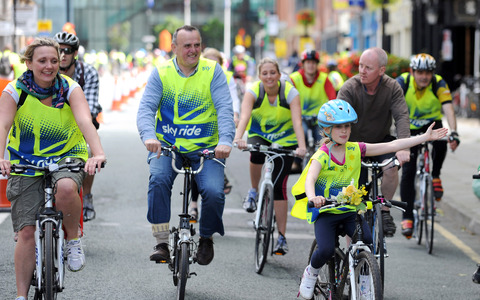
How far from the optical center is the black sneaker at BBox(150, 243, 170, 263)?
6.54m

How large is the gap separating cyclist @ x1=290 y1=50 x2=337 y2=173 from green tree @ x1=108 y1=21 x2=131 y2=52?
8651cm

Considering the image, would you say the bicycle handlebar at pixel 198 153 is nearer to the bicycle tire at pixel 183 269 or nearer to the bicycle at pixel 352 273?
the bicycle tire at pixel 183 269

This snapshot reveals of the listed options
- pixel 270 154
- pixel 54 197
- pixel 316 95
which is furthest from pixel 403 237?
pixel 54 197

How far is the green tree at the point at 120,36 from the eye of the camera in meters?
97.9

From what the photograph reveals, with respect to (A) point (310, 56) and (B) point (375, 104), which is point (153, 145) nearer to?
(B) point (375, 104)

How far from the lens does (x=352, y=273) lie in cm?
552

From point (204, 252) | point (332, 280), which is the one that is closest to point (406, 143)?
point (332, 280)

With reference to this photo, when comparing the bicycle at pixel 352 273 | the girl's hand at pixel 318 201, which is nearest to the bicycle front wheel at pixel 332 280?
the bicycle at pixel 352 273

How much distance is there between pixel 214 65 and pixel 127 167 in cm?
899

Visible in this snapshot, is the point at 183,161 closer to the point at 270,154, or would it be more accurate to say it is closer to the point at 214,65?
the point at 214,65

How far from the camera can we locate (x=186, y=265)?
20.4ft

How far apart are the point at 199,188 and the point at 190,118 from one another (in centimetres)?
50

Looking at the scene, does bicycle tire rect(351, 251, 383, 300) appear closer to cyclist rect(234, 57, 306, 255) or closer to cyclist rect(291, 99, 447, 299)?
cyclist rect(291, 99, 447, 299)

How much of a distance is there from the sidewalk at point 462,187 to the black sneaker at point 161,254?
4.61 meters
